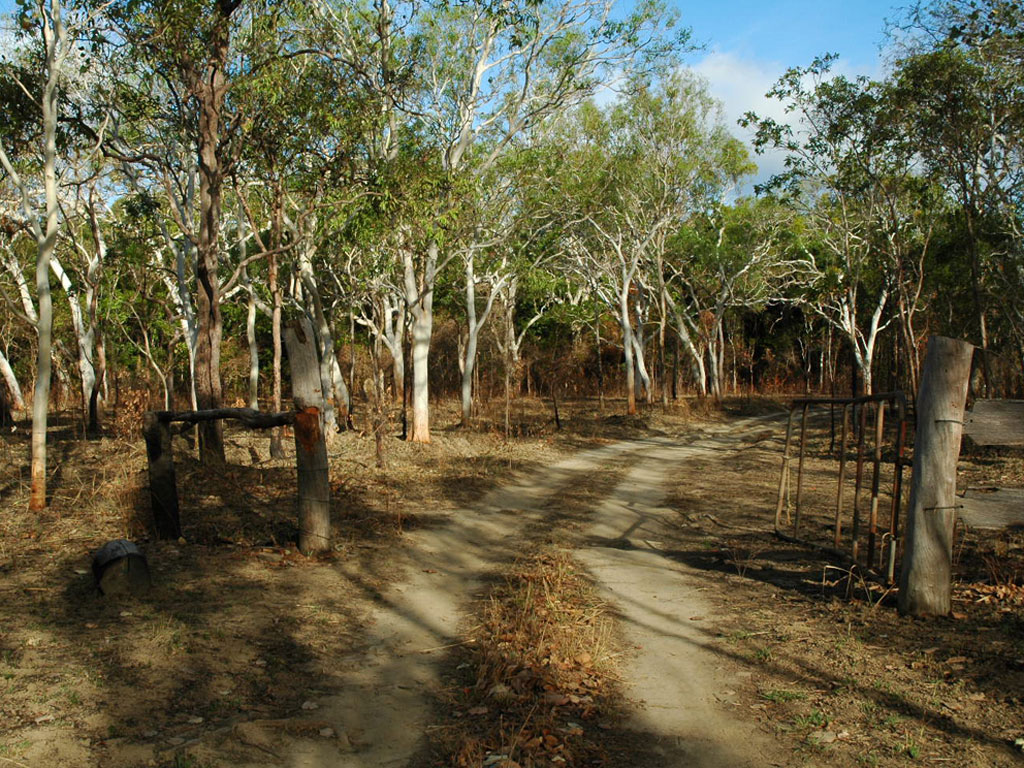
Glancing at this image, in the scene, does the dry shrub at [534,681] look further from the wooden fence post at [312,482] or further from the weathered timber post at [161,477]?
the weathered timber post at [161,477]

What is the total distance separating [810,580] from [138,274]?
76.9 ft

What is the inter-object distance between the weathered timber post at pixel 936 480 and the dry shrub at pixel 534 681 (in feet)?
7.38

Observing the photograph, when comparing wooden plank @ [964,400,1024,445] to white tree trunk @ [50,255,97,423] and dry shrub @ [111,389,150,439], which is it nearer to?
dry shrub @ [111,389,150,439]

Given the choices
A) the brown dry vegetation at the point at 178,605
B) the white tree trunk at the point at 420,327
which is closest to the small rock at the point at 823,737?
the brown dry vegetation at the point at 178,605

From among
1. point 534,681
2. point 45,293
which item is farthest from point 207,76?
point 534,681

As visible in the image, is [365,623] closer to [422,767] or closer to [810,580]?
[422,767]

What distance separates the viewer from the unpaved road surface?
13.9 ft

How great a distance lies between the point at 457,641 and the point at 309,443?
8.87ft

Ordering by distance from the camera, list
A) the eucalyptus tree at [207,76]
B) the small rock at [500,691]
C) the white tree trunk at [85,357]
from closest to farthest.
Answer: the small rock at [500,691]
the eucalyptus tree at [207,76]
the white tree trunk at [85,357]

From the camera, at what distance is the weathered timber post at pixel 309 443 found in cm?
776

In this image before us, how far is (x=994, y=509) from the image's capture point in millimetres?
5711

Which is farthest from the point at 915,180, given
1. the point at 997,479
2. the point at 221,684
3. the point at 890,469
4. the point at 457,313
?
the point at 457,313

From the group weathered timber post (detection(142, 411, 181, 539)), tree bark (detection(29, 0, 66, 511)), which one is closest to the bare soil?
weathered timber post (detection(142, 411, 181, 539))

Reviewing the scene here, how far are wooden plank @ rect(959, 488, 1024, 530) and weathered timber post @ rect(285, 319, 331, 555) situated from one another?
5387 millimetres
